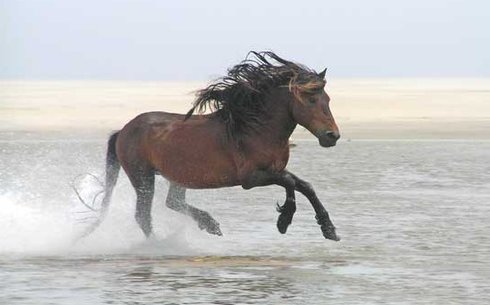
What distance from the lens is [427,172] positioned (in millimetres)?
23500

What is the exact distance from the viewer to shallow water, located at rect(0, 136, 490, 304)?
403 inches

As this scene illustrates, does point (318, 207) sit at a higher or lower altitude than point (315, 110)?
lower

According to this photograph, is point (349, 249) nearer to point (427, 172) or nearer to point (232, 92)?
point (232, 92)

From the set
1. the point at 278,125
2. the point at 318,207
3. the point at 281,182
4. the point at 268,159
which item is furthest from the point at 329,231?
the point at 278,125

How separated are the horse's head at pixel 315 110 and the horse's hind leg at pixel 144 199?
175 centimetres

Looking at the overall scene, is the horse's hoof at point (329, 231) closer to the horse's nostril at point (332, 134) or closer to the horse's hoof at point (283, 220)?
the horse's hoof at point (283, 220)

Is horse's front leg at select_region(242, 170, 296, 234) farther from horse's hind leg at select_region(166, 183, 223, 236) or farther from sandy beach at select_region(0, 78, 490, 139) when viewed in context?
sandy beach at select_region(0, 78, 490, 139)

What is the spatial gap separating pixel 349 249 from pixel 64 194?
6.50m

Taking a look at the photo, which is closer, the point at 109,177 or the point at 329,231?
the point at 329,231

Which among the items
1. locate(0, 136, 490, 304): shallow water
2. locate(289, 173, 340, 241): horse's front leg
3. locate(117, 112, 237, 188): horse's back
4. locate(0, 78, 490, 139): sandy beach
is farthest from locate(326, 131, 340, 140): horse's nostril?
locate(0, 78, 490, 139): sandy beach

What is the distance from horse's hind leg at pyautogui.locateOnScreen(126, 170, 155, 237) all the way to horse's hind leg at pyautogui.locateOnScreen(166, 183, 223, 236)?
200 millimetres

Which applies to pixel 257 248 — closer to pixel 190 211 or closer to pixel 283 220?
pixel 283 220

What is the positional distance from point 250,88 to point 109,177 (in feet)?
6.32

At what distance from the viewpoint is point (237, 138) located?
12625 millimetres
